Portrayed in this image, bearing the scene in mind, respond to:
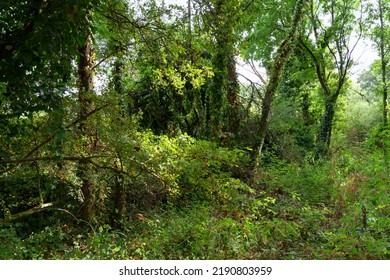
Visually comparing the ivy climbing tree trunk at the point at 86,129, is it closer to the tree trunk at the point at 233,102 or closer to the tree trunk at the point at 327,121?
the tree trunk at the point at 233,102

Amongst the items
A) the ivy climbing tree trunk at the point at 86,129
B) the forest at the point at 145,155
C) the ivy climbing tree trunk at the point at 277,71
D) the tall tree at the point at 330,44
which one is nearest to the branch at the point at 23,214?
the forest at the point at 145,155

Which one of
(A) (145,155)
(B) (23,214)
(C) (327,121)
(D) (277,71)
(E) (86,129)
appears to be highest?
(D) (277,71)

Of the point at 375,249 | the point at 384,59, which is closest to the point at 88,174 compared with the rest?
the point at 375,249

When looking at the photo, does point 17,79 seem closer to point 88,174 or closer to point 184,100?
point 88,174

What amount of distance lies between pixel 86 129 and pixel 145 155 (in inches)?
35.2

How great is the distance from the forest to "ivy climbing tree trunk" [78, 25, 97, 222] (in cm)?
2

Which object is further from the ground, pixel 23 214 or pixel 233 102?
pixel 233 102

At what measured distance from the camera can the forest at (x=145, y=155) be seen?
2625 mm

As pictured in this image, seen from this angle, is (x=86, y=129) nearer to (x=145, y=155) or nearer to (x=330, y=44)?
(x=145, y=155)

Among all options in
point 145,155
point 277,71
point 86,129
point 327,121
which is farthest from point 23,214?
point 327,121

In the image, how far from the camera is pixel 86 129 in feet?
14.5

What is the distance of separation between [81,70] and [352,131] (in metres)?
24.7

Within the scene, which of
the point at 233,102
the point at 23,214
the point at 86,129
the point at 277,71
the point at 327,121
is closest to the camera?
the point at 86,129

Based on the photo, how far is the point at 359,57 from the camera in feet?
59.0
